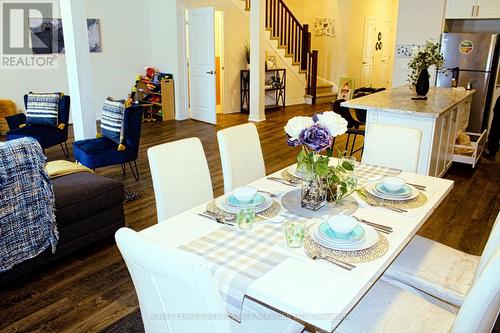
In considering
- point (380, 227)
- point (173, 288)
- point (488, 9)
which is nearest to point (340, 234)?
point (380, 227)

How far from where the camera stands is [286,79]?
9.51 metres

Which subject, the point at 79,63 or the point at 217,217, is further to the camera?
the point at 79,63

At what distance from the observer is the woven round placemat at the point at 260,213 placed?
1.94 meters

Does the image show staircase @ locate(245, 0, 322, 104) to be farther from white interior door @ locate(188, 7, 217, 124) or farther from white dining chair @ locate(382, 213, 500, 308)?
white dining chair @ locate(382, 213, 500, 308)

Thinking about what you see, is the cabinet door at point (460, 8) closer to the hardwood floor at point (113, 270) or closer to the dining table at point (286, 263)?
the hardwood floor at point (113, 270)

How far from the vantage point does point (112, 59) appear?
26.2ft

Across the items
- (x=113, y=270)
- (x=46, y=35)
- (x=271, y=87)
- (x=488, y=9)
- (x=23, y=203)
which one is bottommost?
(x=113, y=270)

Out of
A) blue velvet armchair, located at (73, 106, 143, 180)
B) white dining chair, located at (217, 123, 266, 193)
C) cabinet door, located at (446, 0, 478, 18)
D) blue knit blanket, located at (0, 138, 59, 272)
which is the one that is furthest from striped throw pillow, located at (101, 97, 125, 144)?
cabinet door, located at (446, 0, 478, 18)

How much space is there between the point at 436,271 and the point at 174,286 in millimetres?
1419

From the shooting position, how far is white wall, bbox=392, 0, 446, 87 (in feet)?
19.8

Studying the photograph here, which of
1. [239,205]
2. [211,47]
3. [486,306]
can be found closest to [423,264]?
[486,306]

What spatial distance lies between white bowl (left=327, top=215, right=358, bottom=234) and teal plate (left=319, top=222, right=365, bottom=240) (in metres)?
0.02

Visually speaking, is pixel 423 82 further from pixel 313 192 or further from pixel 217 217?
pixel 217 217

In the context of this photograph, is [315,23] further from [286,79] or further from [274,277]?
[274,277]
